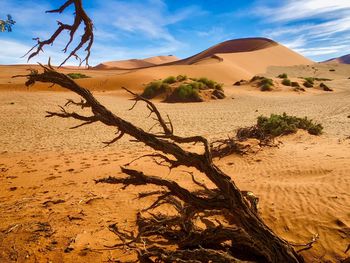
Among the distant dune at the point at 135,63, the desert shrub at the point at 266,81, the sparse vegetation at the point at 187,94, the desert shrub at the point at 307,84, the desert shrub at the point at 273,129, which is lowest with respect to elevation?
the desert shrub at the point at 273,129

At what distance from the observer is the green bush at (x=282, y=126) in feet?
33.1

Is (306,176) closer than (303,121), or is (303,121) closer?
(306,176)

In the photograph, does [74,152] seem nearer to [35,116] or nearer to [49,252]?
[49,252]

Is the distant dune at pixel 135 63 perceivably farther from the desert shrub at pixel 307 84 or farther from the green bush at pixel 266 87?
the green bush at pixel 266 87

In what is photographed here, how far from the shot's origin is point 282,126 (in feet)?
33.7

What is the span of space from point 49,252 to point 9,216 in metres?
1.42

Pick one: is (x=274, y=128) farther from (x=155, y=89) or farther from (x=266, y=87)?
(x=266, y=87)

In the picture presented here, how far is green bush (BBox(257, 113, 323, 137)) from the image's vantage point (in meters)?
10.1

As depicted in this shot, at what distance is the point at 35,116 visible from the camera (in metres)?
16.0

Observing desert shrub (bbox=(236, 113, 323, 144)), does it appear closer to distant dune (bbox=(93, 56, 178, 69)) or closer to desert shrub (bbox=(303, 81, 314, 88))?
desert shrub (bbox=(303, 81, 314, 88))

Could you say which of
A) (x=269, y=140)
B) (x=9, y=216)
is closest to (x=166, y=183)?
(x=9, y=216)

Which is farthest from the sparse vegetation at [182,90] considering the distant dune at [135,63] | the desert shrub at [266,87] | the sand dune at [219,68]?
the distant dune at [135,63]

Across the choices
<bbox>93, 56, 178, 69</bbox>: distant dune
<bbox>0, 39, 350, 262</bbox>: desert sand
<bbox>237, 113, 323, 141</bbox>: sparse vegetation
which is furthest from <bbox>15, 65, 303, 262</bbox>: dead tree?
<bbox>93, 56, 178, 69</bbox>: distant dune

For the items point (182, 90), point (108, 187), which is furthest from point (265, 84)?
point (108, 187)
